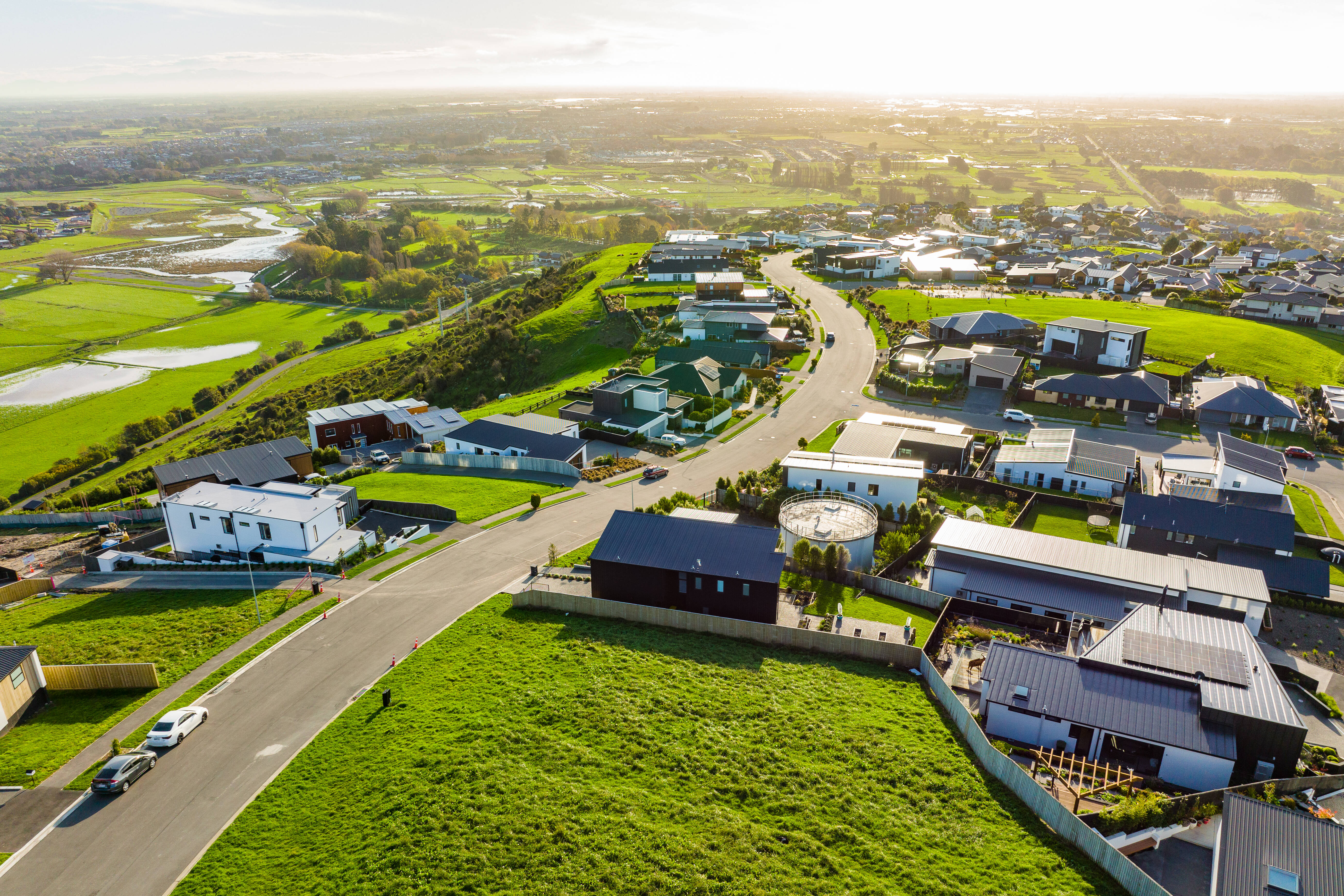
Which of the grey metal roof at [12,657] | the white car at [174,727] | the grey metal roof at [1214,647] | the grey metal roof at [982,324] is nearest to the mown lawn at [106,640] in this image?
the grey metal roof at [12,657]

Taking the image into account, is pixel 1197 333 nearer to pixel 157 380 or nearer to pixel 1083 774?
pixel 1083 774

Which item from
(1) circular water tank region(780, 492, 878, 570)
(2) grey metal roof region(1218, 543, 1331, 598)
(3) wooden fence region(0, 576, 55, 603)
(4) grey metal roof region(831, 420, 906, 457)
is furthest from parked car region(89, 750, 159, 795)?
(2) grey metal roof region(1218, 543, 1331, 598)

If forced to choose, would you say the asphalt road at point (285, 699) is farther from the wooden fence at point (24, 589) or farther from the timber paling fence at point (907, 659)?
the wooden fence at point (24, 589)

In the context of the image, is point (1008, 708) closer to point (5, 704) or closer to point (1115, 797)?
point (1115, 797)

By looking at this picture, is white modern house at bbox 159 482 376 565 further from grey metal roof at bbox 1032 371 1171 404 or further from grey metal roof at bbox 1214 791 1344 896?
grey metal roof at bbox 1032 371 1171 404

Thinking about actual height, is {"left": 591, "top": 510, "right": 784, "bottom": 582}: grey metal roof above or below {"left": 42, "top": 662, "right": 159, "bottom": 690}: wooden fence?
above

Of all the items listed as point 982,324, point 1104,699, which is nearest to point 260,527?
point 1104,699
